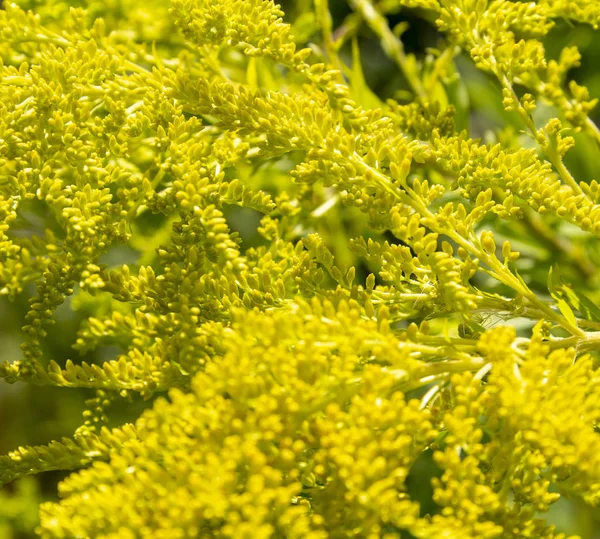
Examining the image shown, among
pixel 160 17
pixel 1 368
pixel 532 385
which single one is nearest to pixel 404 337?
pixel 532 385

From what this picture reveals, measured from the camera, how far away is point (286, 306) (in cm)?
43

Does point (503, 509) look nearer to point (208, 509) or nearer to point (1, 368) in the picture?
point (208, 509)

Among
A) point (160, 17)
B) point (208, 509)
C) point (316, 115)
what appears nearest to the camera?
point (208, 509)

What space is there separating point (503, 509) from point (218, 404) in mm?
151

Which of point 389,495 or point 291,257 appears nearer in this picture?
point 389,495

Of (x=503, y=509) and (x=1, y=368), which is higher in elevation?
(x=1, y=368)

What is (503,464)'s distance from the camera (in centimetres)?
35

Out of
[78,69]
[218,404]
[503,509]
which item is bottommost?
[503,509]

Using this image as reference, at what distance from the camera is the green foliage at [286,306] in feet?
1.05

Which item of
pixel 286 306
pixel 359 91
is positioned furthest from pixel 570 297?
pixel 359 91

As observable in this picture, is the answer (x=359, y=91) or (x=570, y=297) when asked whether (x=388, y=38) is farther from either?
(x=570, y=297)

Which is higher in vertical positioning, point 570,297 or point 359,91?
point 359,91

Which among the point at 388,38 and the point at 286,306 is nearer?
the point at 286,306

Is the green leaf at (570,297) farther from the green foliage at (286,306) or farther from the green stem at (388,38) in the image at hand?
the green stem at (388,38)
